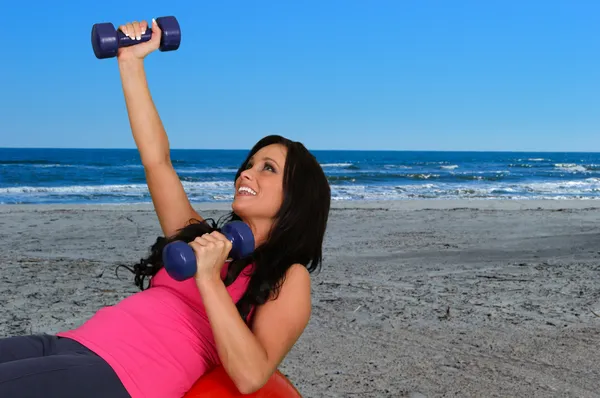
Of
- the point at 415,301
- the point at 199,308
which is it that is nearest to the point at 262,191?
the point at 199,308

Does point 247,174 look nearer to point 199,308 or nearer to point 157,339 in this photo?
point 199,308

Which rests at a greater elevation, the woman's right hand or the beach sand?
the woman's right hand

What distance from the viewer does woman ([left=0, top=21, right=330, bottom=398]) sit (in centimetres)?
172

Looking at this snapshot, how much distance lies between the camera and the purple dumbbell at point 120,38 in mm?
2232

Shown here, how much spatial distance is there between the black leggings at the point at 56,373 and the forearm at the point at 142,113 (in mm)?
804

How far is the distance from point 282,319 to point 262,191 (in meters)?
0.43

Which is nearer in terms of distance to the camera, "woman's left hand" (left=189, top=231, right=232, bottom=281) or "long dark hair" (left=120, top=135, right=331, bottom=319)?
"woman's left hand" (left=189, top=231, right=232, bottom=281)

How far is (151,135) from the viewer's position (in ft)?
7.95

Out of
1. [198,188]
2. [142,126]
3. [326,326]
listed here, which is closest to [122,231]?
[326,326]

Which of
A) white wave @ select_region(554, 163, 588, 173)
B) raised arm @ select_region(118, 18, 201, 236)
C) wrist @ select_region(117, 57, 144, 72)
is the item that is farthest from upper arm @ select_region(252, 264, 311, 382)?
white wave @ select_region(554, 163, 588, 173)

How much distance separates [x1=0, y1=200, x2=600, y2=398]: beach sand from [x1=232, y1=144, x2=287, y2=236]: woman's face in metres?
1.52

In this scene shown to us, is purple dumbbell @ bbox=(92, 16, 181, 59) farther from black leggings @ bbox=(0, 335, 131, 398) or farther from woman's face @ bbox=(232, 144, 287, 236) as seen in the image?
black leggings @ bbox=(0, 335, 131, 398)

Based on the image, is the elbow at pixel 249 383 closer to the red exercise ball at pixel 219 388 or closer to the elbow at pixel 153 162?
the red exercise ball at pixel 219 388

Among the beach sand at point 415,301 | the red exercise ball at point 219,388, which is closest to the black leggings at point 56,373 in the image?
the red exercise ball at point 219,388
